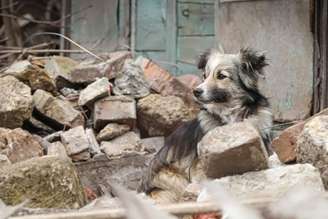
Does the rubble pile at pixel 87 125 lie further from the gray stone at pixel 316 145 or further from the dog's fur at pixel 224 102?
the dog's fur at pixel 224 102

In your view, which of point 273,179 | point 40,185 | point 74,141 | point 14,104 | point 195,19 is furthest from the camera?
point 195,19

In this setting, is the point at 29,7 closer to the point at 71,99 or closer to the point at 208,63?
the point at 71,99

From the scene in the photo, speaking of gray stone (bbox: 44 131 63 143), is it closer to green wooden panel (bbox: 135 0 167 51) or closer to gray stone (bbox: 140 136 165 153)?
gray stone (bbox: 140 136 165 153)

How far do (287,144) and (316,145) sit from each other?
97 cm

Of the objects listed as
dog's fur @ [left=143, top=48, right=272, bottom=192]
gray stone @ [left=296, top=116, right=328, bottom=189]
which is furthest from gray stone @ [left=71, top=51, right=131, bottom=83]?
gray stone @ [left=296, top=116, right=328, bottom=189]

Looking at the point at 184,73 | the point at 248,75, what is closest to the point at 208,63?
the point at 248,75

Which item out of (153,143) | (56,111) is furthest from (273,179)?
(56,111)

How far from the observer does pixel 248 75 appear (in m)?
5.84

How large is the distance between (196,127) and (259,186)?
176cm

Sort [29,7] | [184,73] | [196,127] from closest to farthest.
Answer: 1. [196,127]
2. [184,73]
3. [29,7]

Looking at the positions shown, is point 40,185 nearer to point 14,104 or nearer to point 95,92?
point 14,104

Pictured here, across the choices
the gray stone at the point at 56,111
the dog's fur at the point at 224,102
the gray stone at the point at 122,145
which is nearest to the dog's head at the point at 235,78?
the dog's fur at the point at 224,102

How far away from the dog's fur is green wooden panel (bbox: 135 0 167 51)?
7.90 ft

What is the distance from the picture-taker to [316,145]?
4.27m
